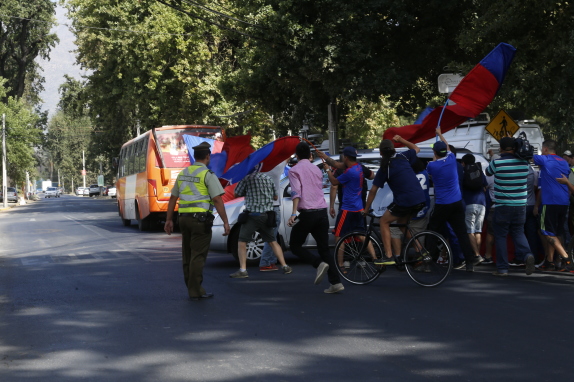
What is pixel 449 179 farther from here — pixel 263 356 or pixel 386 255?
pixel 263 356

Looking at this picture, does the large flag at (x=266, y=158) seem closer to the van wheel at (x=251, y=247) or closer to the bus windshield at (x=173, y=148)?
the van wheel at (x=251, y=247)

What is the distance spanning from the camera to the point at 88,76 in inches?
1837

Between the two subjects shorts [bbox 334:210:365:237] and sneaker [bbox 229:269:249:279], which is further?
sneaker [bbox 229:269:249:279]

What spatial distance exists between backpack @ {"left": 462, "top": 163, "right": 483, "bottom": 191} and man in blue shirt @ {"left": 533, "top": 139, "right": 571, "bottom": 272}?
0.85m

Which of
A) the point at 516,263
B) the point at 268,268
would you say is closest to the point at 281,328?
the point at 268,268

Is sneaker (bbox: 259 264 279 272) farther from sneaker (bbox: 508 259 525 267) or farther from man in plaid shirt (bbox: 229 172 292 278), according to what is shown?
sneaker (bbox: 508 259 525 267)

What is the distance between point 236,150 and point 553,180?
4857 mm

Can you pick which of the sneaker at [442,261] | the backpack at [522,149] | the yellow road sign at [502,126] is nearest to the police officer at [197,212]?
the sneaker at [442,261]

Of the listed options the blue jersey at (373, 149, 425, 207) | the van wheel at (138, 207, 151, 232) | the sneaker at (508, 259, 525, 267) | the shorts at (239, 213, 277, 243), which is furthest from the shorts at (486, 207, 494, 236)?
the van wheel at (138, 207, 151, 232)

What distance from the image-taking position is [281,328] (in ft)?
24.6

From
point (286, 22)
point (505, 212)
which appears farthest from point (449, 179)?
point (286, 22)

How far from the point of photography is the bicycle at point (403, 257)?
9906 millimetres

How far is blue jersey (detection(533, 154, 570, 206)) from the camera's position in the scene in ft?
37.3

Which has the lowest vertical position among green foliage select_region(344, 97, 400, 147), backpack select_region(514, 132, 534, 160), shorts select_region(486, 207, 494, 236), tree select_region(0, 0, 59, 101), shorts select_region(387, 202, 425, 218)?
shorts select_region(486, 207, 494, 236)
